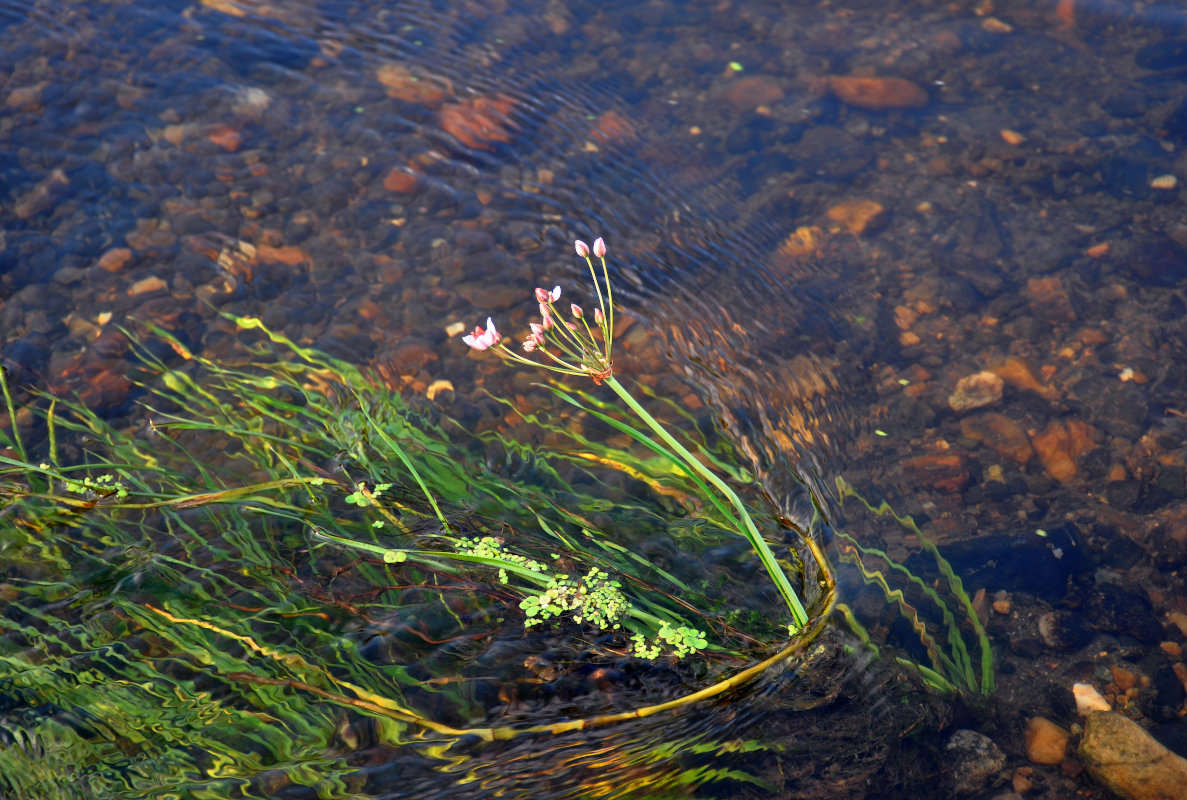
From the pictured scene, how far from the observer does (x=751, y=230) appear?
180 inches

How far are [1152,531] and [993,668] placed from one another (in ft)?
3.77

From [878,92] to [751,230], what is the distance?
1.79 meters

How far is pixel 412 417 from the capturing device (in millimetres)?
3607

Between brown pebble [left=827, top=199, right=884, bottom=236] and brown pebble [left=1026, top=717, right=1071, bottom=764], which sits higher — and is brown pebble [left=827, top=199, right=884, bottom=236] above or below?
above

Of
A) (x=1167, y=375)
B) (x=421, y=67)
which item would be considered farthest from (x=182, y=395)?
(x=1167, y=375)

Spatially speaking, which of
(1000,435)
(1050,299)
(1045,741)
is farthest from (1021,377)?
(1045,741)

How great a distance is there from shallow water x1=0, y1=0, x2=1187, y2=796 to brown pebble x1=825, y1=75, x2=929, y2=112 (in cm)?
5

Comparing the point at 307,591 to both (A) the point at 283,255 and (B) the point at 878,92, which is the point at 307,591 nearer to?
(A) the point at 283,255

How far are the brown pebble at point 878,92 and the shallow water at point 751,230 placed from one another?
0.05m

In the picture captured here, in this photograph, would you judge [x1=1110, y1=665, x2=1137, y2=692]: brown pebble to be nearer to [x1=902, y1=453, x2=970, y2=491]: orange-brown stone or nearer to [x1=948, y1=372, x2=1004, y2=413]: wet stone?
[x1=902, y1=453, x2=970, y2=491]: orange-brown stone

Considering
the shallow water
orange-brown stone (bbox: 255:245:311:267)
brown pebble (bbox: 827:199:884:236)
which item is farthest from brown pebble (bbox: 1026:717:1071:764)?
orange-brown stone (bbox: 255:245:311:267)

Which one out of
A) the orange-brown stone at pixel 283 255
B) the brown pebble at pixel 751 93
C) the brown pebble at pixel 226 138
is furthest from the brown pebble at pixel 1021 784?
the brown pebble at pixel 226 138

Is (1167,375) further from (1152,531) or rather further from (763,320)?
(763,320)

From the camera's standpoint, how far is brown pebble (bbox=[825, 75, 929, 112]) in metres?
5.34
